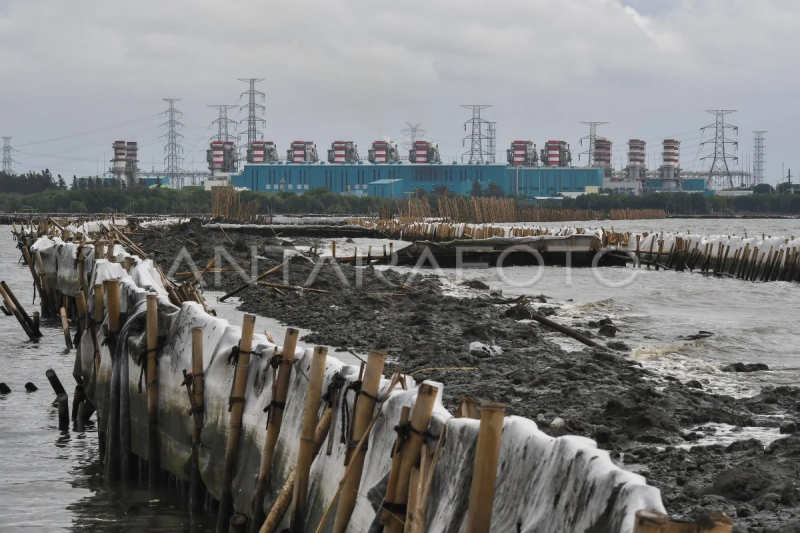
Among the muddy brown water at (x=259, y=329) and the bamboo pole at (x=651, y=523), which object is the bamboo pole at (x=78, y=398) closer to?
the muddy brown water at (x=259, y=329)

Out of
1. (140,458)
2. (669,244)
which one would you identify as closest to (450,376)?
(140,458)

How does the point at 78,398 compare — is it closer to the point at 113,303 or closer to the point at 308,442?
the point at 113,303

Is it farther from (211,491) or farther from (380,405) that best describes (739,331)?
(380,405)

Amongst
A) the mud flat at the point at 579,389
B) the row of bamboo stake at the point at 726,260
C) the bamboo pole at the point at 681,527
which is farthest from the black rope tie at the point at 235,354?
the row of bamboo stake at the point at 726,260

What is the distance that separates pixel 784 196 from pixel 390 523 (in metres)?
186

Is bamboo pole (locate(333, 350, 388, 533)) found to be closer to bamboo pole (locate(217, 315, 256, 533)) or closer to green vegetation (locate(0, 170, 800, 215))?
bamboo pole (locate(217, 315, 256, 533))

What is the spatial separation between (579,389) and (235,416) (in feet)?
18.8

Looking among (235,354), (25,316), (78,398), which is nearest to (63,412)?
(78,398)

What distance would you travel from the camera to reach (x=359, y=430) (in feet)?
20.7

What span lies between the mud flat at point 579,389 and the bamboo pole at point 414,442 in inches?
105

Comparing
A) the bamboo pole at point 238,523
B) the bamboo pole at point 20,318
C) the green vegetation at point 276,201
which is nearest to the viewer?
the bamboo pole at point 238,523

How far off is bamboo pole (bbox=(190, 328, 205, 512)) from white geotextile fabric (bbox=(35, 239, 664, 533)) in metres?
0.08

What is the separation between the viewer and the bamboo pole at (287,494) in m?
6.80

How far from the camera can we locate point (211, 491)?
339 inches
